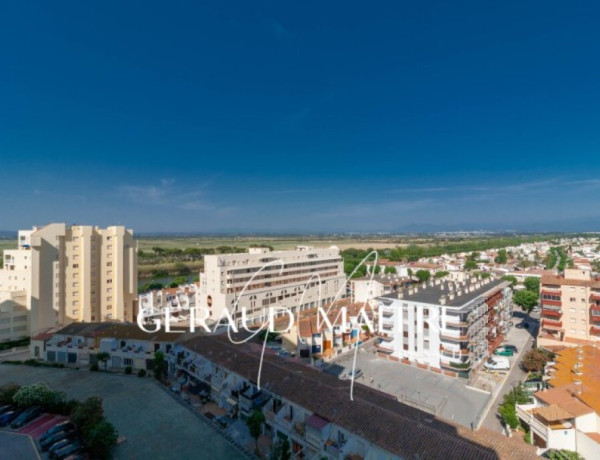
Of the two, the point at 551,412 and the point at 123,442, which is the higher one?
the point at 551,412

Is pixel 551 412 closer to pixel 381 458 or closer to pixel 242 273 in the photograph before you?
pixel 381 458

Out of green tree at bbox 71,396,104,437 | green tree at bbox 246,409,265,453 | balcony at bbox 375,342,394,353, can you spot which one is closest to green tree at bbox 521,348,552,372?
balcony at bbox 375,342,394,353

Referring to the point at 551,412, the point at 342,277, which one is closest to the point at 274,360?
the point at 551,412

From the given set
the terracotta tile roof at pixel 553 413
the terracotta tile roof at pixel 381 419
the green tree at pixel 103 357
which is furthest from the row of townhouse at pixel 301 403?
the terracotta tile roof at pixel 553 413

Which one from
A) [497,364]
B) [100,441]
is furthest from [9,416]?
[497,364]

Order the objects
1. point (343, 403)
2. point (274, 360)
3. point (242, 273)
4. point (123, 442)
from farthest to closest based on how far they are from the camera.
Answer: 1. point (242, 273)
2. point (274, 360)
3. point (123, 442)
4. point (343, 403)

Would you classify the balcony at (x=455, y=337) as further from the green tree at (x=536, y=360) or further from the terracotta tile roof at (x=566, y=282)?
the terracotta tile roof at (x=566, y=282)

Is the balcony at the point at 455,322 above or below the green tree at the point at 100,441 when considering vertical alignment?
above
